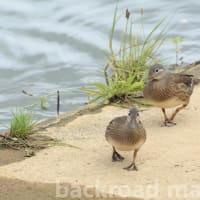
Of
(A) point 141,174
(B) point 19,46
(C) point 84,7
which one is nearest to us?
(A) point 141,174

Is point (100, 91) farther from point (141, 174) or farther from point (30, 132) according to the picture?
point (141, 174)

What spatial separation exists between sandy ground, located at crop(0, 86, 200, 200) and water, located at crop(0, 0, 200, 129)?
80.5 inches

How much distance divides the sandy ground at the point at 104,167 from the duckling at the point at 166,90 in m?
0.20

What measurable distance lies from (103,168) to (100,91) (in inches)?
90.8

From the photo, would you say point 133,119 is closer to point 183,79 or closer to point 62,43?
point 183,79

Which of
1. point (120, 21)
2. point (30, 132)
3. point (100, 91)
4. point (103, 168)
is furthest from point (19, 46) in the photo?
point (103, 168)

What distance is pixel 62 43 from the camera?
42.1ft

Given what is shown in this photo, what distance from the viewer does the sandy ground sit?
6531 mm

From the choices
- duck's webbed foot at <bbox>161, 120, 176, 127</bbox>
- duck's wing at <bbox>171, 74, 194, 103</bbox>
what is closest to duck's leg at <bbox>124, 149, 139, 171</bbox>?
duck's webbed foot at <bbox>161, 120, 176, 127</bbox>

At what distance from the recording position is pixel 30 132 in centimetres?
810

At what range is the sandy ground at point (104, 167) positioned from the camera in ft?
21.4

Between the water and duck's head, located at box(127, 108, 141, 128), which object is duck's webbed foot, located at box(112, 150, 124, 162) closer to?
duck's head, located at box(127, 108, 141, 128)

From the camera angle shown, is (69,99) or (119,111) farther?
(69,99)

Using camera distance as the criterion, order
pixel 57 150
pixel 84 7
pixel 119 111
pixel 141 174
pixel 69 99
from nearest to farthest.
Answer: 1. pixel 141 174
2. pixel 57 150
3. pixel 119 111
4. pixel 69 99
5. pixel 84 7
